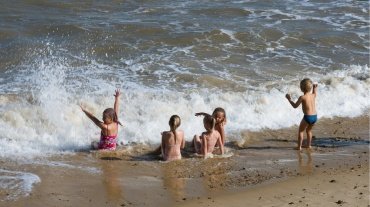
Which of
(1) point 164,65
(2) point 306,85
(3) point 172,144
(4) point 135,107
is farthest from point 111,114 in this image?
(1) point 164,65

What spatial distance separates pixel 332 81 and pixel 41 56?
20.1ft

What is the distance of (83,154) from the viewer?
8.00 meters

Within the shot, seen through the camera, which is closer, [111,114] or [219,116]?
[111,114]

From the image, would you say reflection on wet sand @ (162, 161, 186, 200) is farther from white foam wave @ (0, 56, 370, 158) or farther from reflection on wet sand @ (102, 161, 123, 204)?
white foam wave @ (0, 56, 370, 158)

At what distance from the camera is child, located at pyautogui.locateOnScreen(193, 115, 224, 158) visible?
8.08 meters

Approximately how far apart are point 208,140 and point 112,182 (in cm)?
182

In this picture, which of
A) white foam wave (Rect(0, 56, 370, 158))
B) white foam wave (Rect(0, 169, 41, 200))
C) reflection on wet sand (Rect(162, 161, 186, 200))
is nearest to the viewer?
white foam wave (Rect(0, 169, 41, 200))

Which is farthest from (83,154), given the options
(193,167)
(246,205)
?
(246,205)

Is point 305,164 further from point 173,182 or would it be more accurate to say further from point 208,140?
point 173,182

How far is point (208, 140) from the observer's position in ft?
26.6

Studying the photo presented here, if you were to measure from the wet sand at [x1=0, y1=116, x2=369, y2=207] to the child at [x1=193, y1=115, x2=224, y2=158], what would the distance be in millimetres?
169

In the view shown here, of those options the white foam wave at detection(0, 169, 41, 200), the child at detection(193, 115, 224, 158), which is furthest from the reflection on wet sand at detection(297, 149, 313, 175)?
the white foam wave at detection(0, 169, 41, 200)

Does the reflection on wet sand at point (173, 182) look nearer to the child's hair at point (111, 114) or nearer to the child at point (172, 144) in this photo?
the child at point (172, 144)

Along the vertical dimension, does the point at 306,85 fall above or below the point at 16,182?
above
